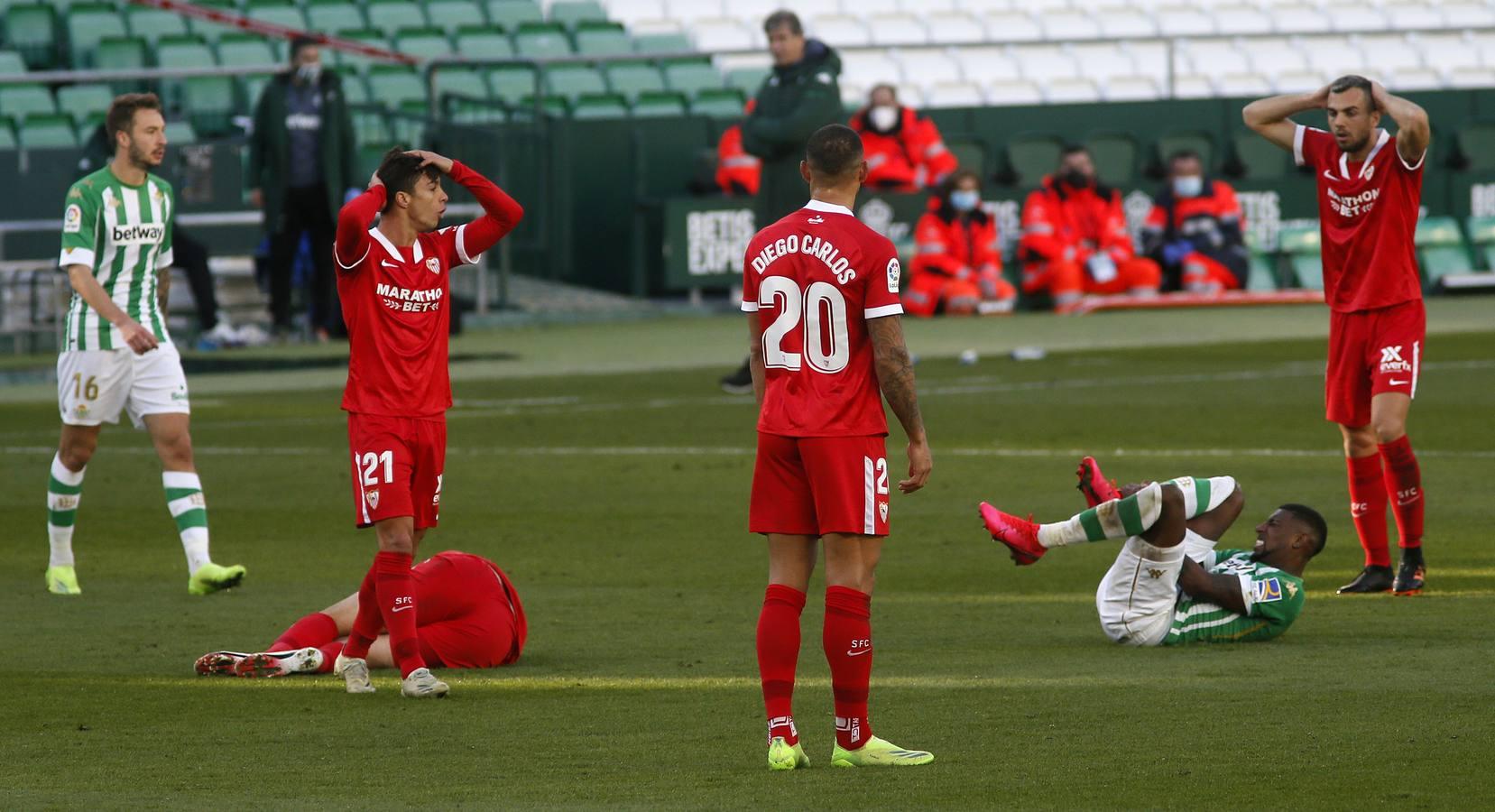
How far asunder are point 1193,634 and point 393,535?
268cm

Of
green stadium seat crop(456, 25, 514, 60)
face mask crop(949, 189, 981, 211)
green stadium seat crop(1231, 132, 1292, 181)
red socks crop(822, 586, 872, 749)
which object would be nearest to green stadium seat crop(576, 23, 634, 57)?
green stadium seat crop(456, 25, 514, 60)

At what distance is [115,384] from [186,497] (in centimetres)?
55

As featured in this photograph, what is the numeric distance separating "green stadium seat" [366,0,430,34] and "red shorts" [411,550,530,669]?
22.5 m

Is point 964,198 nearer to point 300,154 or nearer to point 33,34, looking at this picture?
point 300,154

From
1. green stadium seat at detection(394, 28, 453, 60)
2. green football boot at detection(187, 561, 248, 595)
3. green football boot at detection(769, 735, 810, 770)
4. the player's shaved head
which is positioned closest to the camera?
green football boot at detection(769, 735, 810, 770)

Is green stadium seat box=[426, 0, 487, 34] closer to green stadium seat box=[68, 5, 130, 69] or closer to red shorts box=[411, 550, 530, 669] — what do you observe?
green stadium seat box=[68, 5, 130, 69]

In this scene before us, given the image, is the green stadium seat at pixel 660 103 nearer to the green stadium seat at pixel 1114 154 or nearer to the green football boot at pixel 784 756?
the green stadium seat at pixel 1114 154

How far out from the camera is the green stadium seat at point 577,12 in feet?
100

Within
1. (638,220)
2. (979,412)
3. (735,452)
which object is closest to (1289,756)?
(735,452)

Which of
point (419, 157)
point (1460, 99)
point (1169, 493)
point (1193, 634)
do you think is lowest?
point (1193, 634)

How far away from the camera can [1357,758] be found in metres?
5.49

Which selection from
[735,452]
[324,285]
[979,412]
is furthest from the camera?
[324,285]

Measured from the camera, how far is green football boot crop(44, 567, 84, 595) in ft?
30.1

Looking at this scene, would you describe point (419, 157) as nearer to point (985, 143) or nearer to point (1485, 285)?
point (985, 143)
